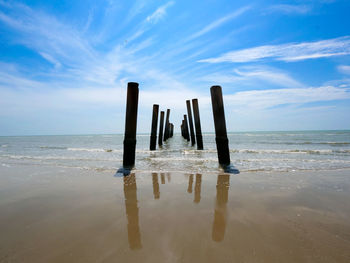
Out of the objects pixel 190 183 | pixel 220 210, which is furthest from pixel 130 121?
pixel 220 210

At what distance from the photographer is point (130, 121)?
546cm

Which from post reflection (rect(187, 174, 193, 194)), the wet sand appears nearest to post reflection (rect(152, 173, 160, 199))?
the wet sand

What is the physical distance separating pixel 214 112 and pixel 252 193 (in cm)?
315

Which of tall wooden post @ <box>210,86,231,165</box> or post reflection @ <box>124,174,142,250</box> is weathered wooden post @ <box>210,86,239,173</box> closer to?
tall wooden post @ <box>210,86,231,165</box>

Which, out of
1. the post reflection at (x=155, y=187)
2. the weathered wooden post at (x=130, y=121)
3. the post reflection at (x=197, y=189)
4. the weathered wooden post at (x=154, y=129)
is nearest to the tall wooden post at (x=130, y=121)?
the weathered wooden post at (x=130, y=121)

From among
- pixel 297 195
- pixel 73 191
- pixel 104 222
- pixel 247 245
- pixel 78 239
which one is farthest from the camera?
pixel 73 191

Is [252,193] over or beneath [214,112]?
beneath

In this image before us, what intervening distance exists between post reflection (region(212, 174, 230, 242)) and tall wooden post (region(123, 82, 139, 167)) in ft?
Result: 9.36

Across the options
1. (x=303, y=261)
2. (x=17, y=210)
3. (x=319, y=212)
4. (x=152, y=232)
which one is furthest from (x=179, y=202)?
(x=17, y=210)

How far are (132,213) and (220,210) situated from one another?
1097mm

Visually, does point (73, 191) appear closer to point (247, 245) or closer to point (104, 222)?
point (104, 222)

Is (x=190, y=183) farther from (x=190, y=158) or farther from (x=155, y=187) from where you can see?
(x=190, y=158)

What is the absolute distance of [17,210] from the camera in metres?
2.37

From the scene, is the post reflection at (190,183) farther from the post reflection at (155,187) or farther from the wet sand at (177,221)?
the post reflection at (155,187)
